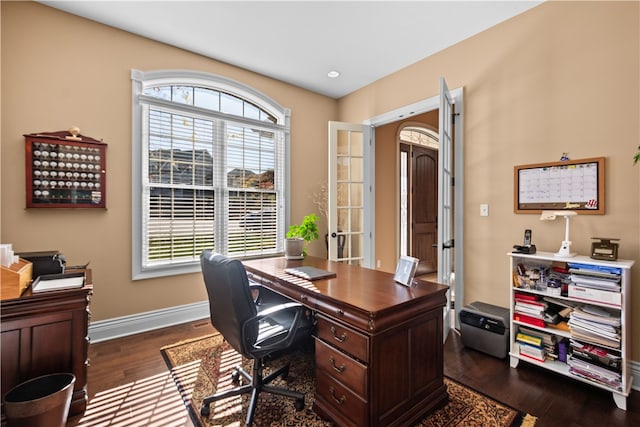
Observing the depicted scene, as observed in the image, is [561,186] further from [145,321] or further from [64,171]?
[64,171]

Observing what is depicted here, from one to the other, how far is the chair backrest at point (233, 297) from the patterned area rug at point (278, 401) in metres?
0.49

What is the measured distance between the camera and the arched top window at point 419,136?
525 centimetres

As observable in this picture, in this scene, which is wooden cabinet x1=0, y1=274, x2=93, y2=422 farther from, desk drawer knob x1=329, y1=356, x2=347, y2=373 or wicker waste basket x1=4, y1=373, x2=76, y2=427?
desk drawer knob x1=329, y1=356, x2=347, y2=373

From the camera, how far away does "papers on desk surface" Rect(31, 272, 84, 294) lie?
5.60 feet

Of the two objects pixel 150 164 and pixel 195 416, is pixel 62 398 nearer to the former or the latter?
pixel 195 416

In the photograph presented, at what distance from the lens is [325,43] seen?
3109 millimetres

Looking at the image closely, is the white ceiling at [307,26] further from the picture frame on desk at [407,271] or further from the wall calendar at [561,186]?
the picture frame on desk at [407,271]

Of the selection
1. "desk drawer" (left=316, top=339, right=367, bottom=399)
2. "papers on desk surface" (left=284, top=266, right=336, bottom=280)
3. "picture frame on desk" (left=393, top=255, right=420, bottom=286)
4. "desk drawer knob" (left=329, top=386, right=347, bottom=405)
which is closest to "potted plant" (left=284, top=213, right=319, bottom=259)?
"papers on desk surface" (left=284, top=266, right=336, bottom=280)

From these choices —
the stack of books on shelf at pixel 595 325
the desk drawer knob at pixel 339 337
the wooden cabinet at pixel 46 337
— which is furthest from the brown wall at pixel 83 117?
the stack of books on shelf at pixel 595 325

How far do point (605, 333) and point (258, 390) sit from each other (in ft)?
7.50

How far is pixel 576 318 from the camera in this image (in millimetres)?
2041

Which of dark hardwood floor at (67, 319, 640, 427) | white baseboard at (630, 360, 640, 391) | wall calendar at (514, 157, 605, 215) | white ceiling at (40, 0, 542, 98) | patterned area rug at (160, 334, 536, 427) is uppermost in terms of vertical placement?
white ceiling at (40, 0, 542, 98)

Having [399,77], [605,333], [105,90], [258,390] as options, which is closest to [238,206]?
[105,90]

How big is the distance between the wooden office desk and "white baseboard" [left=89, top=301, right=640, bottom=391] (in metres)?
1.96
